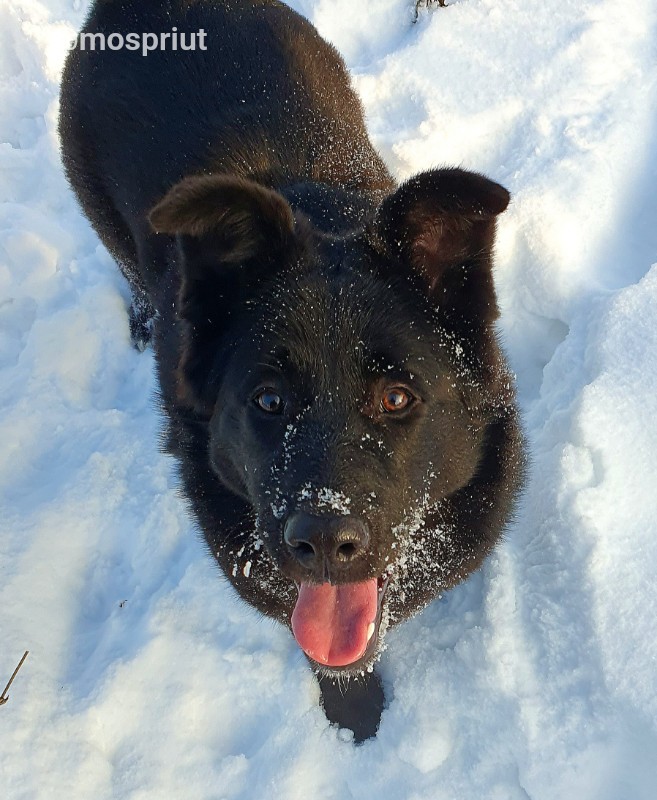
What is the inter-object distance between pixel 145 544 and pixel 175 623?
450 mm

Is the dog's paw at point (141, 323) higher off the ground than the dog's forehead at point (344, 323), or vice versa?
the dog's forehead at point (344, 323)

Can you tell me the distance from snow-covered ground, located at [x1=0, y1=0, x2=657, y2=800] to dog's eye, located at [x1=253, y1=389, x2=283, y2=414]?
132cm

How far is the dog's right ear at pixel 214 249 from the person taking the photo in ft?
6.35

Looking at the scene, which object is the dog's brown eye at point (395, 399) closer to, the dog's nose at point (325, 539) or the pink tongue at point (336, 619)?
the dog's nose at point (325, 539)

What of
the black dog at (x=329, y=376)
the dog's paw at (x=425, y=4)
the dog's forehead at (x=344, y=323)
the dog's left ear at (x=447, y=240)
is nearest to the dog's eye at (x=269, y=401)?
the black dog at (x=329, y=376)

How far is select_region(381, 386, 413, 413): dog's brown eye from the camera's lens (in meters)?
2.06

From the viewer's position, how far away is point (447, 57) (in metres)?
4.79

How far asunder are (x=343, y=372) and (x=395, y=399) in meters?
0.18

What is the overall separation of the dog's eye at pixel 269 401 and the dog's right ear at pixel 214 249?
0.32 metres

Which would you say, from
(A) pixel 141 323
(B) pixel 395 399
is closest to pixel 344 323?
(B) pixel 395 399

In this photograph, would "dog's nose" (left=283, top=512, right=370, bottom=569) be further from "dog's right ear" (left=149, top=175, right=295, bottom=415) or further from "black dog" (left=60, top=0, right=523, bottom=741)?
"dog's right ear" (left=149, top=175, right=295, bottom=415)

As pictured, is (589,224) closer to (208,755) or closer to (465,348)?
(465,348)

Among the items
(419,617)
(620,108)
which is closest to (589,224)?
(620,108)

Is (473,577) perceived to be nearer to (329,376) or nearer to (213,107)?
(329,376)
